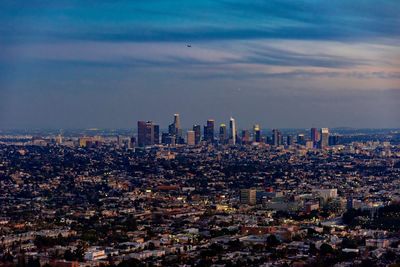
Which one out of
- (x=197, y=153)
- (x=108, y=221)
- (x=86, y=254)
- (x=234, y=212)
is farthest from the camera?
(x=197, y=153)

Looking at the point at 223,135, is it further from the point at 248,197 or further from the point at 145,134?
the point at 248,197

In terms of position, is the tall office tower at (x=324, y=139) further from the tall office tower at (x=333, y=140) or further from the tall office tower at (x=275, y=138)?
the tall office tower at (x=275, y=138)

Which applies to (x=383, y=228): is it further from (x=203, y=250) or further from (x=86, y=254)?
(x=86, y=254)

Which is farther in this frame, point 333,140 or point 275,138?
point 333,140

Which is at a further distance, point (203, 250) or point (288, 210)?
point (288, 210)

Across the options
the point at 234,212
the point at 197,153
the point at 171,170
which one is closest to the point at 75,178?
the point at 171,170

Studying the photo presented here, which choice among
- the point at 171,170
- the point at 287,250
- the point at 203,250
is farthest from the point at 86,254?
the point at 171,170

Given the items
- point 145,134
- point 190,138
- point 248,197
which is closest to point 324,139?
point 190,138

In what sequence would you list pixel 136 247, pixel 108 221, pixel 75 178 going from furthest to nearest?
1. pixel 75 178
2. pixel 108 221
3. pixel 136 247
